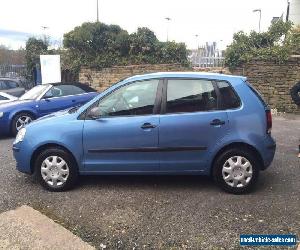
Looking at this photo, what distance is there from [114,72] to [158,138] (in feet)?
36.3

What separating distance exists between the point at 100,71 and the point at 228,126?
1167 centimetres

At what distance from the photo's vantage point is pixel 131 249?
3.95 m

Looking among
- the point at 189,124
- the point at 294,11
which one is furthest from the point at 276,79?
the point at 189,124

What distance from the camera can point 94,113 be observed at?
5.36 m

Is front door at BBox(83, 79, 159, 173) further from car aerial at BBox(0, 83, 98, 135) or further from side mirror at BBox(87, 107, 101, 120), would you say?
car aerial at BBox(0, 83, 98, 135)

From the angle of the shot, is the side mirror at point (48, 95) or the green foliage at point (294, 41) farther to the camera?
the green foliage at point (294, 41)

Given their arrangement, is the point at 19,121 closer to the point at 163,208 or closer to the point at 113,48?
the point at 163,208

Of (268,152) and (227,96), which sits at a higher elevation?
(227,96)

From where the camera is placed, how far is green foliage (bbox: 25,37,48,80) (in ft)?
62.3

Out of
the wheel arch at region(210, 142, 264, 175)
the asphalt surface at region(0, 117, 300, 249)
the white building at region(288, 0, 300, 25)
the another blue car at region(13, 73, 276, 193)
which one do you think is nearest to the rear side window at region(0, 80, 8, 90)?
the asphalt surface at region(0, 117, 300, 249)

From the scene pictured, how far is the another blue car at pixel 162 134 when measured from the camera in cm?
525

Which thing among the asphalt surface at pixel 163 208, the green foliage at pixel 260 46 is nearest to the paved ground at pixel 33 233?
the asphalt surface at pixel 163 208

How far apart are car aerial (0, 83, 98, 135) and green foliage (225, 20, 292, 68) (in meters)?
5.40

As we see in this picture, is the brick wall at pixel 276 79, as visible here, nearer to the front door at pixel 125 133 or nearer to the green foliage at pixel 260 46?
the green foliage at pixel 260 46
